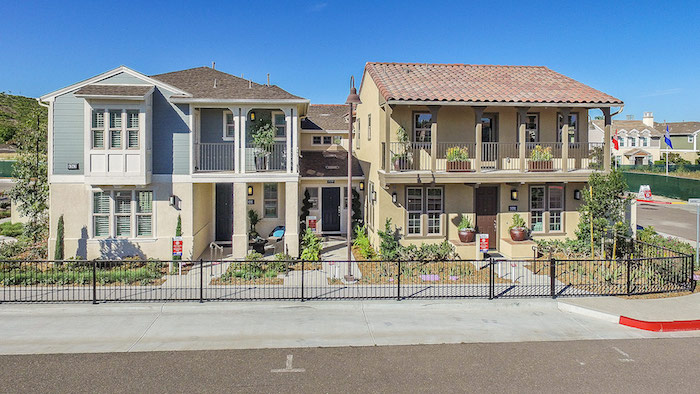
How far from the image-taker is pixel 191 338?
8656 mm

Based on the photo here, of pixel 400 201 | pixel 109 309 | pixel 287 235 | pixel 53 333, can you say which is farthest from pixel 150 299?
pixel 400 201

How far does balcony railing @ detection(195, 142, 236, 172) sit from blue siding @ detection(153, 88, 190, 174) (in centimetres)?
61

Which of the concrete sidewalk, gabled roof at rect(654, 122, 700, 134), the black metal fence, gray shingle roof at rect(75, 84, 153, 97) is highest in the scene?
gabled roof at rect(654, 122, 700, 134)

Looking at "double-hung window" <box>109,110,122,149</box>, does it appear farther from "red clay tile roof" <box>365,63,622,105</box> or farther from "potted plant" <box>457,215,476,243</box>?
"potted plant" <box>457,215,476,243</box>

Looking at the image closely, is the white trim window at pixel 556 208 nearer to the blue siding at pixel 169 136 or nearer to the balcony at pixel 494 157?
the balcony at pixel 494 157

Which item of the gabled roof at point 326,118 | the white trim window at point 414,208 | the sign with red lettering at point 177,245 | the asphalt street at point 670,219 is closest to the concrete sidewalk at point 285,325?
the sign with red lettering at point 177,245

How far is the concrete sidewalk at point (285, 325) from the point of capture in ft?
27.8

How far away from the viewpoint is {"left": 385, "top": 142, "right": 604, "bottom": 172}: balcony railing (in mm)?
15023

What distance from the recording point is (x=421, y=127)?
52.4 feet

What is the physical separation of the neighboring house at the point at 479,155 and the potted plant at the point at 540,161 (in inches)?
1.5

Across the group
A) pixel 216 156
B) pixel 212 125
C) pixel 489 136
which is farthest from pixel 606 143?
pixel 212 125

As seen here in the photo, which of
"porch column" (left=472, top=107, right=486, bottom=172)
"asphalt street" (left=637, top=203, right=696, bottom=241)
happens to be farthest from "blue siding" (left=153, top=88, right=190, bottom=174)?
"asphalt street" (left=637, top=203, right=696, bottom=241)

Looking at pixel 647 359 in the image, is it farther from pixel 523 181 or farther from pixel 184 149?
pixel 184 149

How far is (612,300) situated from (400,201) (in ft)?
23.0
